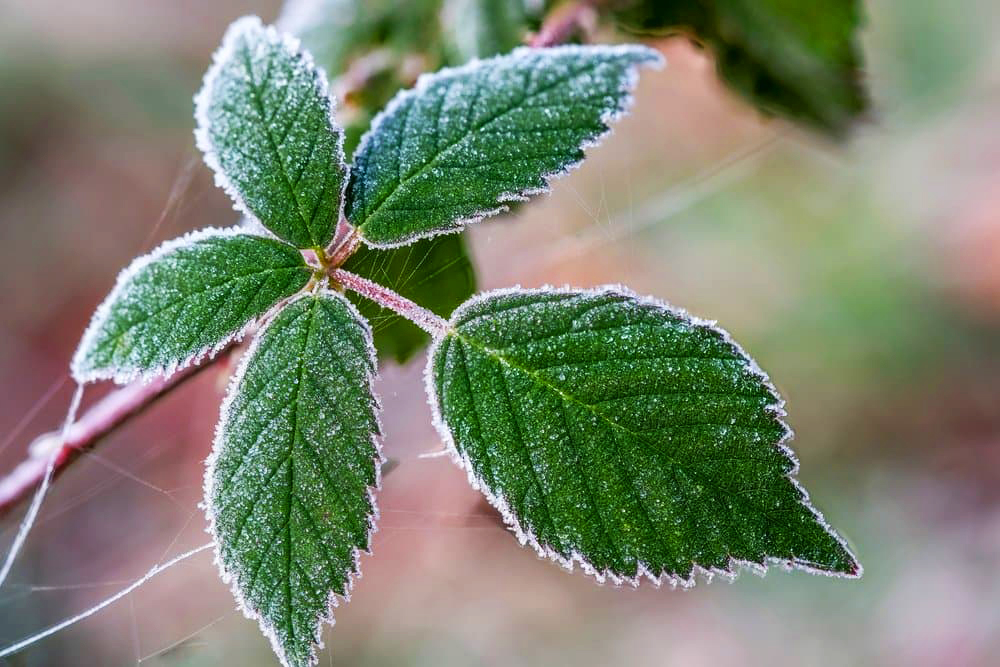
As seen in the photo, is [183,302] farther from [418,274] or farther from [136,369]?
[418,274]

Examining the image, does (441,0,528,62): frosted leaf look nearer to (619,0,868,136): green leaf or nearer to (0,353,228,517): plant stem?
(619,0,868,136): green leaf

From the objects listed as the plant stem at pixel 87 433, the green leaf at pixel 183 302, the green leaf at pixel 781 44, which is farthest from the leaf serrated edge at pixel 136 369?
the green leaf at pixel 781 44

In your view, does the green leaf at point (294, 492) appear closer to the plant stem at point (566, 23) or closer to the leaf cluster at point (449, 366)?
the leaf cluster at point (449, 366)

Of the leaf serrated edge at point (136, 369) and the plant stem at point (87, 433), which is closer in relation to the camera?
the leaf serrated edge at point (136, 369)

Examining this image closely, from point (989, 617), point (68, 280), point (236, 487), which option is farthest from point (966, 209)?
point (68, 280)

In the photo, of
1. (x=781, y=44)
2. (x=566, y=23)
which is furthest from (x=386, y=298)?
(x=781, y=44)

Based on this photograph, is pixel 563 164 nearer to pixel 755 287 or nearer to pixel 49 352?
pixel 755 287
